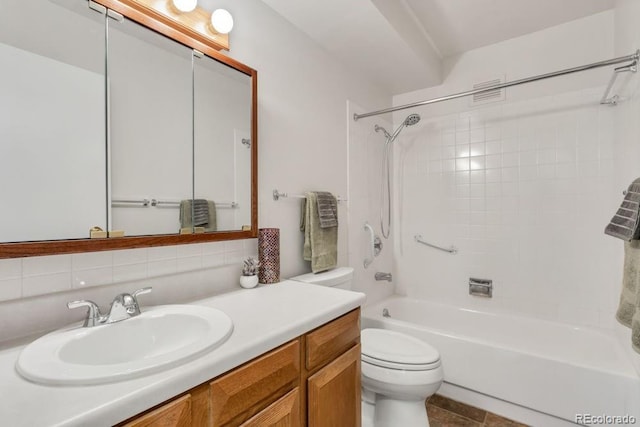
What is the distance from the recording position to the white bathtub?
1472 millimetres

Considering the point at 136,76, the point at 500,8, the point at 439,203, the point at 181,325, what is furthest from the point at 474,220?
the point at 136,76

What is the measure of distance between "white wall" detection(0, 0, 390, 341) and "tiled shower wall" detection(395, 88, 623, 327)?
0.85 meters

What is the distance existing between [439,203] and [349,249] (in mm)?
976

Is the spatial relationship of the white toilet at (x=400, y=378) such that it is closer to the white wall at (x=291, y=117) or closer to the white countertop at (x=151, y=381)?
the white wall at (x=291, y=117)

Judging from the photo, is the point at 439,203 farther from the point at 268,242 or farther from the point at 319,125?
the point at 268,242

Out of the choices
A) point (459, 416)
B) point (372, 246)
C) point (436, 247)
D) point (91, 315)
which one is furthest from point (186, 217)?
point (436, 247)

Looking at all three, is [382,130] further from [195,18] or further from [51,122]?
[51,122]

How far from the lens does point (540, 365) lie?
5.31ft

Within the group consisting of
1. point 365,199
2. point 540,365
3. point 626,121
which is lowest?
point 540,365

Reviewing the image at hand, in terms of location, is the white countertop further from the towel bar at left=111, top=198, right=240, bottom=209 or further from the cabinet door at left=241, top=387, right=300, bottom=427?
the towel bar at left=111, top=198, right=240, bottom=209

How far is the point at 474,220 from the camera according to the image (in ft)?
7.97

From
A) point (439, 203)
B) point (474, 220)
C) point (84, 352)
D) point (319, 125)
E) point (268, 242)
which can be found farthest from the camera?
point (439, 203)
